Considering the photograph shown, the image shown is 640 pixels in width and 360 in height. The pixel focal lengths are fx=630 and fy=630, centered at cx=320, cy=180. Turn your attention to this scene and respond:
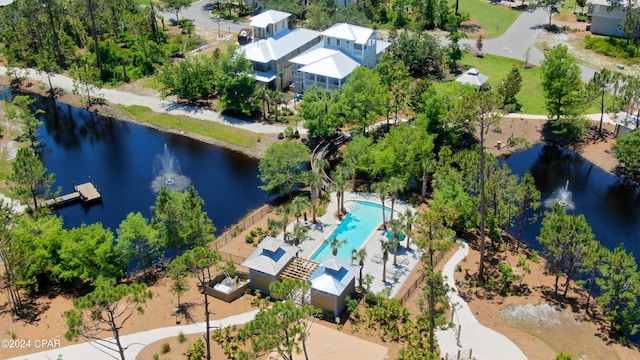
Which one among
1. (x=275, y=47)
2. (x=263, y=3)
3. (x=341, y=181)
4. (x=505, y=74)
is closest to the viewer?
(x=341, y=181)

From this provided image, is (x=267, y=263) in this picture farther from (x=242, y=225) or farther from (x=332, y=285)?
(x=242, y=225)

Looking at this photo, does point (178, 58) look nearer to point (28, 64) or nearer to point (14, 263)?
point (28, 64)

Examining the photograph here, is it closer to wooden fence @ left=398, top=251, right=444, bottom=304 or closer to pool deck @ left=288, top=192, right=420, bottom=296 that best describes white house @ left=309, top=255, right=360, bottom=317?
pool deck @ left=288, top=192, right=420, bottom=296

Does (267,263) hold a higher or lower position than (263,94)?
lower

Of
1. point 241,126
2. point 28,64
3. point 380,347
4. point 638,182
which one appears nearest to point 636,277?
point 380,347

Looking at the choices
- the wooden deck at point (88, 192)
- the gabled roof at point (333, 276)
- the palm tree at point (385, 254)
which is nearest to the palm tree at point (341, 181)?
the palm tree at point (385, 254)

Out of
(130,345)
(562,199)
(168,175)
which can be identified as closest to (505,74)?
(562,199)
